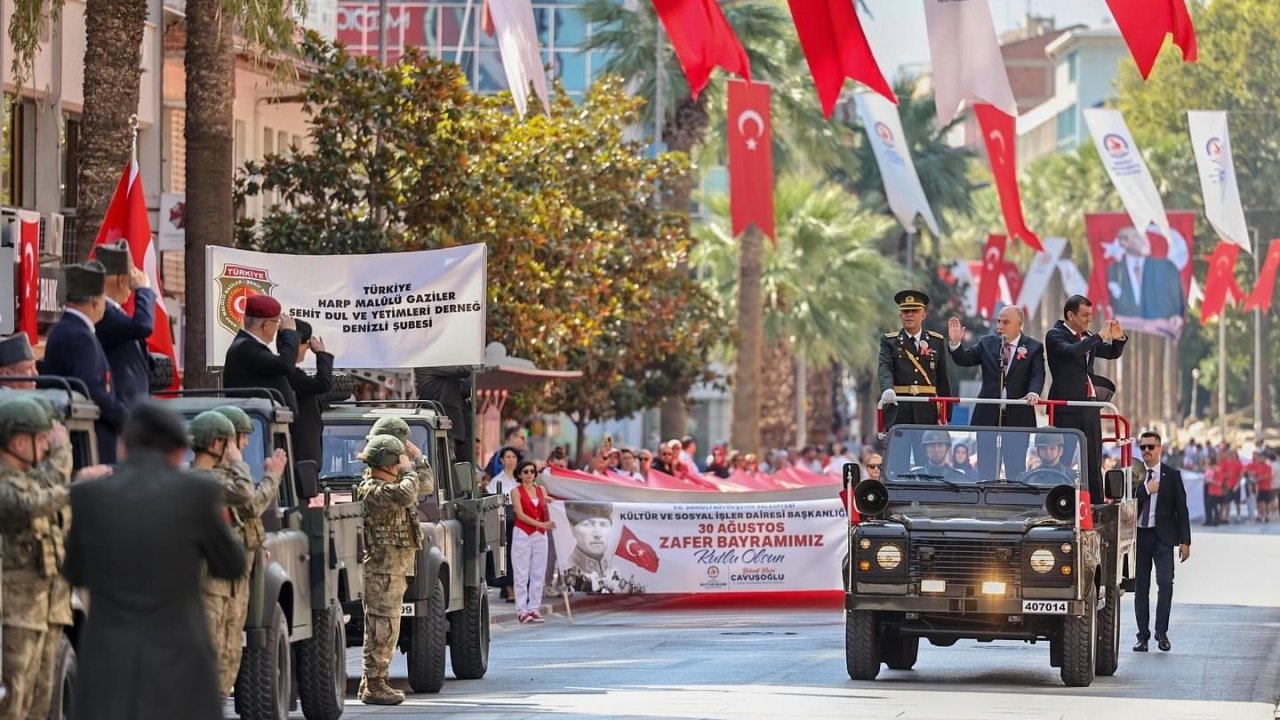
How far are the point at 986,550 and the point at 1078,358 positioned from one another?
90.3 inches

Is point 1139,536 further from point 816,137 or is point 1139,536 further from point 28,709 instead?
point 816,137

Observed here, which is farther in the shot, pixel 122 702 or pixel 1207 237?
pixel 1207 237

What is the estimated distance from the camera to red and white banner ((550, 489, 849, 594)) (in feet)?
94.1

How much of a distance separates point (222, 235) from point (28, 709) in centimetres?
1524

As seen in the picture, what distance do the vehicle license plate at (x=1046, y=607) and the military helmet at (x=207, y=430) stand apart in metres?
6.96

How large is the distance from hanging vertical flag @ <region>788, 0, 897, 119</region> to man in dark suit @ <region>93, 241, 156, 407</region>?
1120cm

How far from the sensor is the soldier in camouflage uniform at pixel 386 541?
54.2 ft

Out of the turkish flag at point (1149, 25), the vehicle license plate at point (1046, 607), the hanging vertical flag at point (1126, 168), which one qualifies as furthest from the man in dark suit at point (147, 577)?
the hanging vertical flag at point (1126, 168)

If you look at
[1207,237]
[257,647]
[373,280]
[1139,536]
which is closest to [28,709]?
[257,647]

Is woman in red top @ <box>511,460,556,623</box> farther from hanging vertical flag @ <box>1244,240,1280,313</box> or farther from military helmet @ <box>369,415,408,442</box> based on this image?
hanging vertical flag @ <box>1244,240,1280,313</box>

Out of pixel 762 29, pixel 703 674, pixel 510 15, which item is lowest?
pixel 703 674

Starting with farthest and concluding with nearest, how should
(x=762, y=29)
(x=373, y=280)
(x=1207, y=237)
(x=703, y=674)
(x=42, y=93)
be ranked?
(x=1207, y=237)
(x=762, y=29)
(x=42, y=93)
(x=373, y=280)
(x=703, y=674)

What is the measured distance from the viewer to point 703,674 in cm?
1942

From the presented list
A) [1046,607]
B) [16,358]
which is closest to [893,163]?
[1046,607]
